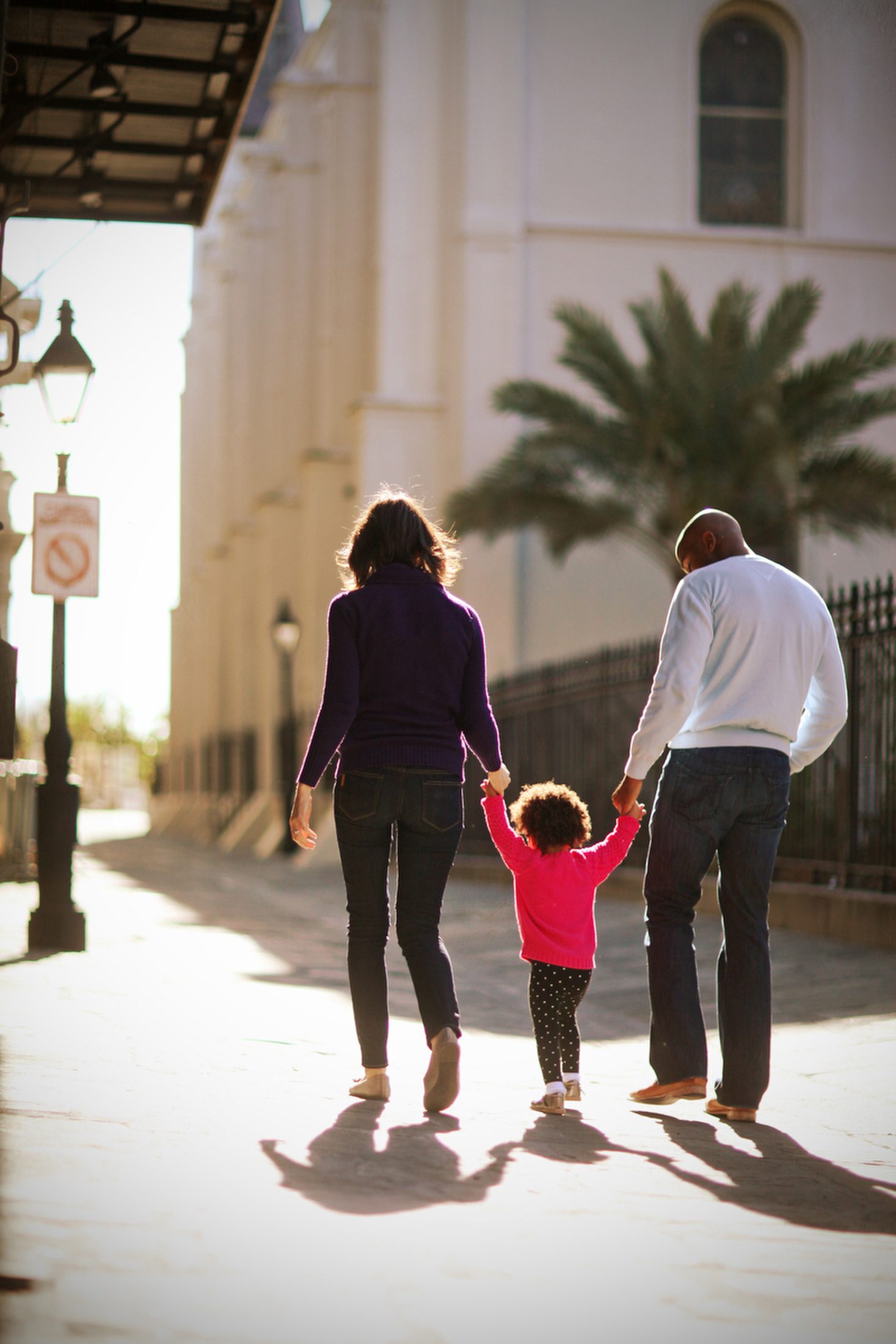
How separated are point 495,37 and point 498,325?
13.7 feet

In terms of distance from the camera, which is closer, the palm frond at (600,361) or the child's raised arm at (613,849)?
the child's raised arm at (613,849)

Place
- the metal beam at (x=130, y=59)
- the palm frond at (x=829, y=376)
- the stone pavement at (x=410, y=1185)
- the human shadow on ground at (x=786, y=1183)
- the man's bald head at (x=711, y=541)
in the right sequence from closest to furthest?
the stone pavement at (x=410, y=1185) → the human shadow on ground at (x=786, y=1183) → the man's bald head at (x=711, y=541) → the metal beam at (x=130, y=59) → the palm frond at (x=829, y=376)

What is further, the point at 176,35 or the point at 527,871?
the point at 176,35

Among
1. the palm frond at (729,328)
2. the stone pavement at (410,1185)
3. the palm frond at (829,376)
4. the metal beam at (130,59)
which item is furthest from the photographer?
the palm frond at (729,328)

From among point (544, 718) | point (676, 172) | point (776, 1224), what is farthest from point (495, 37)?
point (776, 1224)

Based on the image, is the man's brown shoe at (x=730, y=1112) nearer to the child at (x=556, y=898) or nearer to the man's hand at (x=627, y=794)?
the child at (x=556, y=898)

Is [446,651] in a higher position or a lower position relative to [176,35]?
lower

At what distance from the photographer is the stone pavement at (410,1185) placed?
3086 mm

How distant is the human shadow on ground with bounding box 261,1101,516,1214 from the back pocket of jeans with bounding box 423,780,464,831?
87cm

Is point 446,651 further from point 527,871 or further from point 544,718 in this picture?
point 544,718

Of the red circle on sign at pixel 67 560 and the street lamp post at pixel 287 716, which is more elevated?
the red circle on sign at pixel 67 560

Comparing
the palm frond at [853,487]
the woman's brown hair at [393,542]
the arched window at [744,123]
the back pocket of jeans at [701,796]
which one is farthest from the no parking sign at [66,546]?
the arched window at [744,123]

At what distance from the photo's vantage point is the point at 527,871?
5.43m

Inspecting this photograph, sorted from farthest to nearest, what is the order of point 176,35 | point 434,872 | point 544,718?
point 544,718, point 176,35, point 434,872
